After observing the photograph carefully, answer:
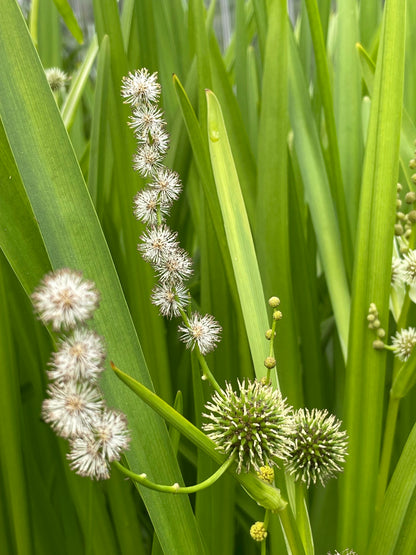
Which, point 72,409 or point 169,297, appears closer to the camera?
point 72,409

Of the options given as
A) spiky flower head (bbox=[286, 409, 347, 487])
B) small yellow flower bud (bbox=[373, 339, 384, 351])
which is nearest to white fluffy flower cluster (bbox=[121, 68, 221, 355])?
spiky flower head (bbox=[286, 409, 347, 487])

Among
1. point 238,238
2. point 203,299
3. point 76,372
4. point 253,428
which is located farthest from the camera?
point 203,299

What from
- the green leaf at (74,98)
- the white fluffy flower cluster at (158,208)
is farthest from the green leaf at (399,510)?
the green leaf at (74,98)

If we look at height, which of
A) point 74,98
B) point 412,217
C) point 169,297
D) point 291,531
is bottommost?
point 291,531

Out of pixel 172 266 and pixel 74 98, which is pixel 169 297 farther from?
pixel 74 98

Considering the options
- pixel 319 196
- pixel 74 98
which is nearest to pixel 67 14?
pixel 74 98

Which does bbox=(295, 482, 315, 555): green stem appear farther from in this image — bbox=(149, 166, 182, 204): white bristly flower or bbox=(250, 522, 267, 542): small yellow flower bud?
bbox=(149, 166, 182, 204): white bristly flower
